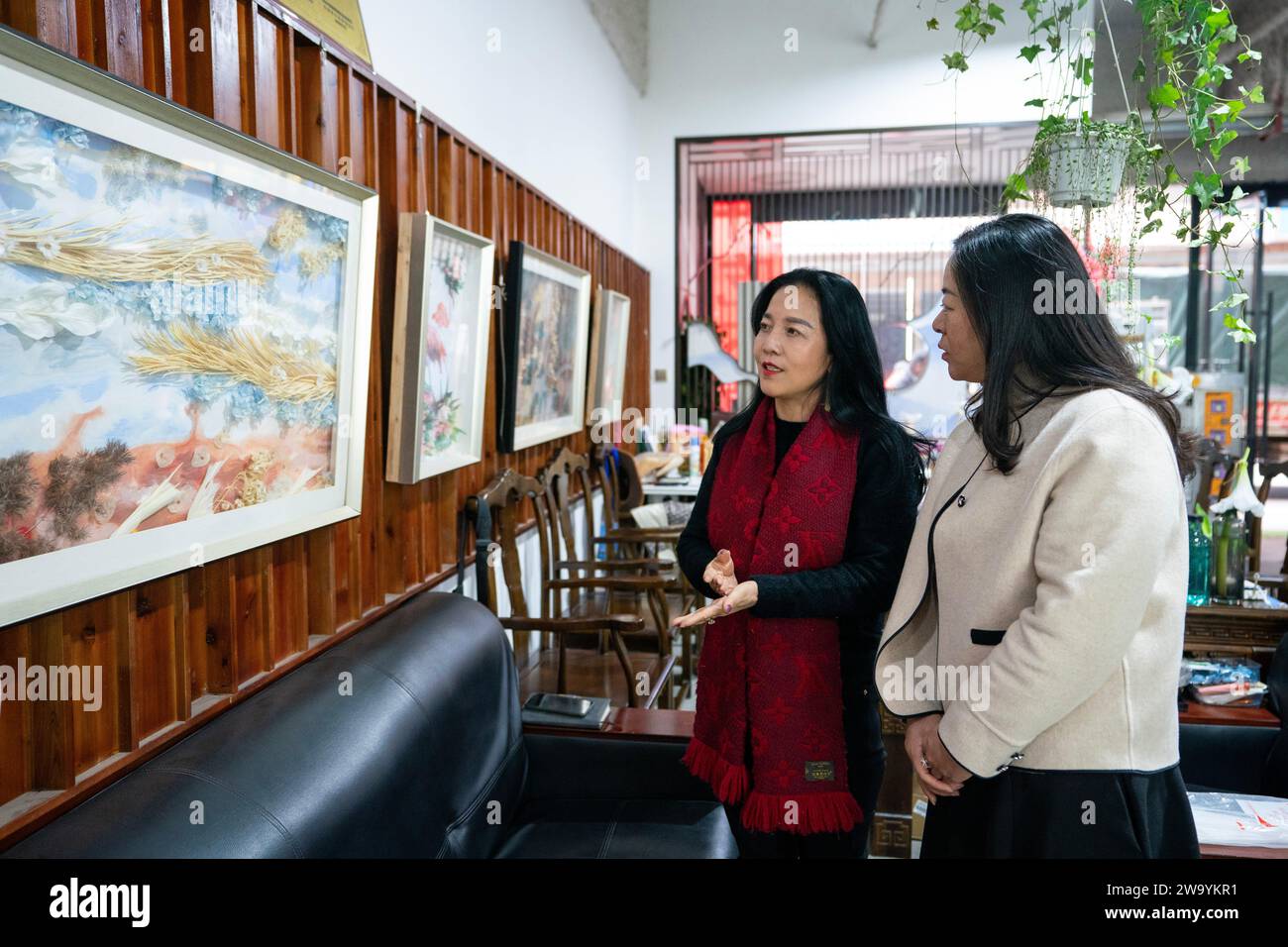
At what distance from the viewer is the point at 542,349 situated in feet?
13.0

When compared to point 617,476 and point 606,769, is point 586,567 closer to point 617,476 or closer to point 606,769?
point 617,476

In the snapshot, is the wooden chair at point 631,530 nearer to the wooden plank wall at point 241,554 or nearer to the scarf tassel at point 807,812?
the wooden plank wall at point 241,554

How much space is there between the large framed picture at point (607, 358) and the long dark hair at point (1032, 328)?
374 cm

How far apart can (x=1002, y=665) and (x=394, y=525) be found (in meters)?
1.77

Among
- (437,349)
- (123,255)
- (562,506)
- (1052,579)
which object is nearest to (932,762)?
(1052,579)

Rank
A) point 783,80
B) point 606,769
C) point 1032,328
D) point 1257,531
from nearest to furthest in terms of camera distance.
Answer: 1. point 1032,328
2. point 606,769
3. point 1257,531
4. point 783,80

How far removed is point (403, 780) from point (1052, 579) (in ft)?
3.95

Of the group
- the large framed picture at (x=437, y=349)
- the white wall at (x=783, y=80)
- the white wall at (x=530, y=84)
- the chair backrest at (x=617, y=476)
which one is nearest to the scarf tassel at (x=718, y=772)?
the large framed picture at (x=437, y=349)

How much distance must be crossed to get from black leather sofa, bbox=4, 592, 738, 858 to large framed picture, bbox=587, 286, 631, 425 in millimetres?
2857

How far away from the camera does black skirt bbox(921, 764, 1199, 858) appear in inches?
50.5

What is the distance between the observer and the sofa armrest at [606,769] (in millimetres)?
2344

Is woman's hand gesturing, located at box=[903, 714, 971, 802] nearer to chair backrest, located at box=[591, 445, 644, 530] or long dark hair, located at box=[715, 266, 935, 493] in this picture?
long dark hair, located at box=[715, 266, 935, 493]

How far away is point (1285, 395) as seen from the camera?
7.38 meters
